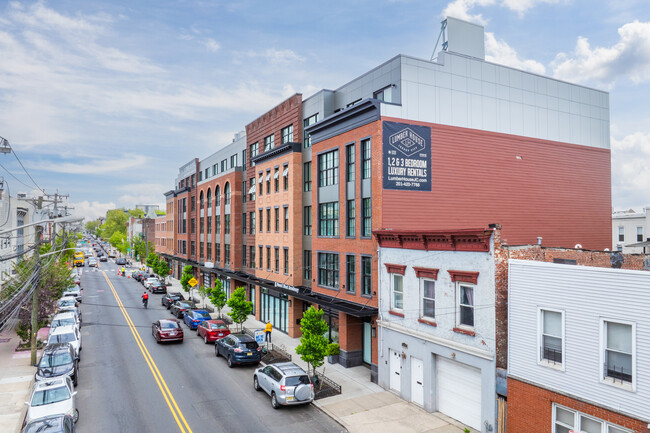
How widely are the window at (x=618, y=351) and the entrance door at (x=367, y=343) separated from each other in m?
13.7

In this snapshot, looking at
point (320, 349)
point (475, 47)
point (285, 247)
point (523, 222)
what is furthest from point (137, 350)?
point (475, 47)

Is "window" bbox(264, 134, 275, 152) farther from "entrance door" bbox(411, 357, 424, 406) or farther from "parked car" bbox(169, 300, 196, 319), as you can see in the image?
"entrance door" bbox(411, 357, 424, 406)

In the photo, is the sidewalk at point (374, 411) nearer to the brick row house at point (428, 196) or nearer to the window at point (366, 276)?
the brick row house at point (428, 196)

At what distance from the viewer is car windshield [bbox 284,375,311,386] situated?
19120mm

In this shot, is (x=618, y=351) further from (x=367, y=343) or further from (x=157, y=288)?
(x=157, y=288)

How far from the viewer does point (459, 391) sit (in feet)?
58.2

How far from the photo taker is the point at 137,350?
29.2 metres

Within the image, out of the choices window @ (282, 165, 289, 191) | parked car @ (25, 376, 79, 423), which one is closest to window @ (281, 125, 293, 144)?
window @ (282, 165, 289, 191)

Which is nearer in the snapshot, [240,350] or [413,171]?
[413,171]

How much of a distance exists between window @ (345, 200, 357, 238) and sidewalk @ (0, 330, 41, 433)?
17608mm

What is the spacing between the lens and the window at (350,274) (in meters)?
25.5

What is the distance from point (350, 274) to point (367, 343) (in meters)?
4.11

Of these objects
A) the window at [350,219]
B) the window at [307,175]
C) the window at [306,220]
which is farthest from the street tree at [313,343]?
the window at [307,175]


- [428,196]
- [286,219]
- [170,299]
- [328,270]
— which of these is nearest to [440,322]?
[428,196]
